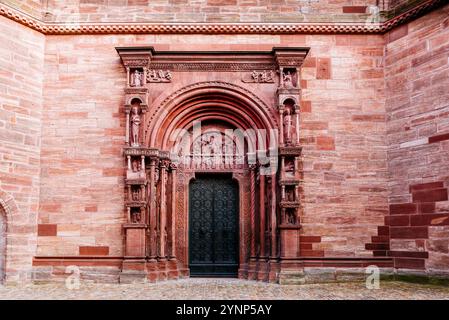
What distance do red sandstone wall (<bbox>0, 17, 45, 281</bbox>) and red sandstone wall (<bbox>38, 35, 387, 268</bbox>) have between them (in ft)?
0.76

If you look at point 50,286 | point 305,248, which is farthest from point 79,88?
point 305,248

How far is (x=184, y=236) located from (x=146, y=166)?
172 cm

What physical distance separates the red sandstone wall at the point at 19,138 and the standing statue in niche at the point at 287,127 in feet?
16.3

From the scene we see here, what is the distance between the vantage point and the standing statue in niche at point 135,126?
35.9 ft

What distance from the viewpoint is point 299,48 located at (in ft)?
36.3

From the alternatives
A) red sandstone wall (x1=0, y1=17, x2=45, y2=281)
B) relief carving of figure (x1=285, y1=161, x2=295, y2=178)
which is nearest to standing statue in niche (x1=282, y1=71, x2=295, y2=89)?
relief carving of figure (x1=285, y1=161, x2=295, y2=178)

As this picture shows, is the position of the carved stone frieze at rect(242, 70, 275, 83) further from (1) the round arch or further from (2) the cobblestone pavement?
(2) the cobblestone pavement

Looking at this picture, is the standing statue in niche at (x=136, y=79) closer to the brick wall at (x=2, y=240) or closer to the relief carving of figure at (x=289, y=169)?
the relief carving of figure at (x=289, y=169)

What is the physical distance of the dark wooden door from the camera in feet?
38.2

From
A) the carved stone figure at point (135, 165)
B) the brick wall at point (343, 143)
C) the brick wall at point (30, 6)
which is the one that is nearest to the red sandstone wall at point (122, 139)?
the brick wall at point (343, 143)

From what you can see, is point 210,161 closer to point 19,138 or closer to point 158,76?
point 158,76

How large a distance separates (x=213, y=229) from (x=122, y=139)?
2.69m

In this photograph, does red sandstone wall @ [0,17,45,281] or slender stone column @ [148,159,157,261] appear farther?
slender stone column @ [148,159,157,261]

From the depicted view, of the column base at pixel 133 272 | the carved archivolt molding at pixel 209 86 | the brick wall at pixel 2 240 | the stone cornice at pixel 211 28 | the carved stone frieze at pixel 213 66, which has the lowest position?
the column base at pixel 133 272
